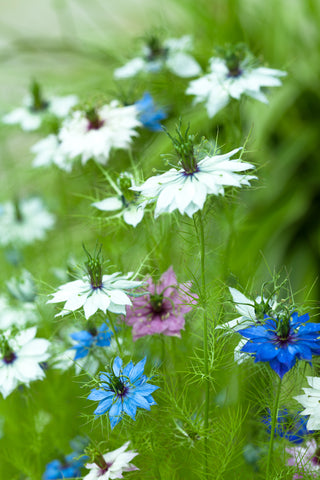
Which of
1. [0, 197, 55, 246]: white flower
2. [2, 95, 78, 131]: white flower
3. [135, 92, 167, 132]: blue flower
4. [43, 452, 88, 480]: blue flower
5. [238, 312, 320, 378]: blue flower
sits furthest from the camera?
[0, 197, 55, 246]: white flower

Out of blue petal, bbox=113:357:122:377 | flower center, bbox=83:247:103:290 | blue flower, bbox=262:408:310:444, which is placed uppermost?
flower center, bbox=83:247:103:290

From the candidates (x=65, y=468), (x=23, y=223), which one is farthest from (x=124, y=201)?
(x=23, y=223)

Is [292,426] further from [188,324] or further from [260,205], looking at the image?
[260,205]

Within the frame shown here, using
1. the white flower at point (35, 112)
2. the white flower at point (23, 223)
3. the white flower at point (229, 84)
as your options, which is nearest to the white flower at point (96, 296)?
the white flower at point (229, 84)

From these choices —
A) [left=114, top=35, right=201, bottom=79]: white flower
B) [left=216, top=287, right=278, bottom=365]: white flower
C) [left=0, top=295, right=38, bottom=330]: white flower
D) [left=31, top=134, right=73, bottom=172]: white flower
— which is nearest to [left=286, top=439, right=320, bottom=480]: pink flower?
[left=216, top=287, right=278, bottom=365]: white flower

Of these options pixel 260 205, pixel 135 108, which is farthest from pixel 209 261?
pixel 260 205

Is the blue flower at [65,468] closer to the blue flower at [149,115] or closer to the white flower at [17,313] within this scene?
the white flower at [17,313]

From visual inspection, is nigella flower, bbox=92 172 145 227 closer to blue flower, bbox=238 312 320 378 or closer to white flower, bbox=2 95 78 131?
blue flower, bbox=238 312 320 378
